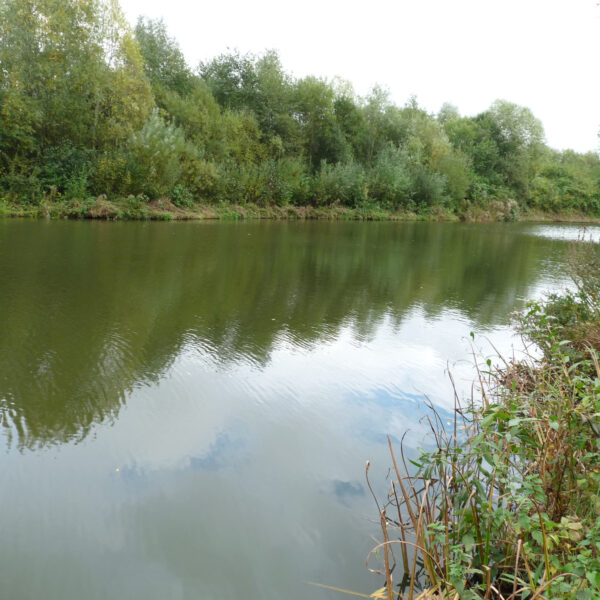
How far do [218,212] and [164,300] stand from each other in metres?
19.5

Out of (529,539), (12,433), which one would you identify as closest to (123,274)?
(12,433)

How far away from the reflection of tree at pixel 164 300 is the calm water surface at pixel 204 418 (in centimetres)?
4

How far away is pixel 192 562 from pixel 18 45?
86.8 feet

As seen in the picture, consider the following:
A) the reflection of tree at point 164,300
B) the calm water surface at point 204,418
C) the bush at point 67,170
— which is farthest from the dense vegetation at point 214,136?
the calm water surface at point 204,418

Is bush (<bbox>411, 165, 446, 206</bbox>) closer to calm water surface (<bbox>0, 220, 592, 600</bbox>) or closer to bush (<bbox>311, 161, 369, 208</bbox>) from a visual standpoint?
bush (<bbox>311, 161, 369, 208</bbox>)

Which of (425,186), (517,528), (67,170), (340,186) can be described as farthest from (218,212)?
(517,528)

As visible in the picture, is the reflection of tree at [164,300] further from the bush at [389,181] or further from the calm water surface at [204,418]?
the bush at [389,181]

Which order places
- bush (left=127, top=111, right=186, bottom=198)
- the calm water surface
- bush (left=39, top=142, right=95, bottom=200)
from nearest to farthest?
the calm water surface → bush (left=39, top=142, right=95, bottom=200) → bush (left=127, top=111, right=186, bottom=198)

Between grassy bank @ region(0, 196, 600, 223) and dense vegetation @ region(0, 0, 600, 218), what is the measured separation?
25cm

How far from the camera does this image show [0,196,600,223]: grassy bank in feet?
66.9

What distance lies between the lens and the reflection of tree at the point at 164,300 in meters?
4.46

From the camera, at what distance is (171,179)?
24234 millimetres

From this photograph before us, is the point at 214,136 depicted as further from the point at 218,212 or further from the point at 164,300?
the point at 164,300

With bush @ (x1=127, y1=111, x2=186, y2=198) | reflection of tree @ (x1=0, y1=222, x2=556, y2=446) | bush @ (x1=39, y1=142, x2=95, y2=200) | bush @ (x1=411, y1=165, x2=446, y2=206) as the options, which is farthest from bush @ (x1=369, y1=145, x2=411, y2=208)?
reflection of tree @ (x1=0, y1=222, x2=556, y2=446)
